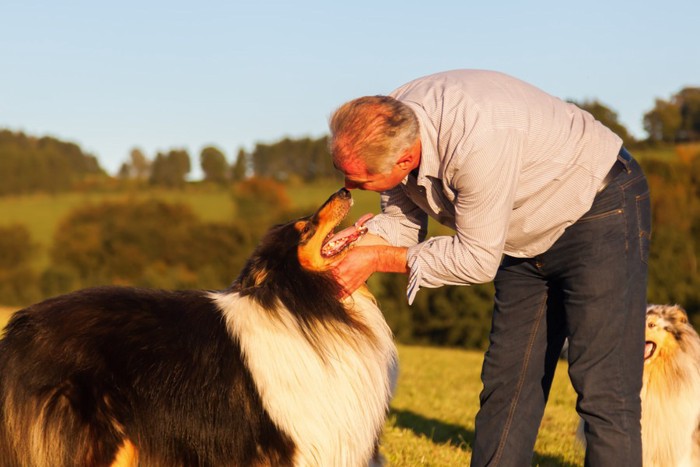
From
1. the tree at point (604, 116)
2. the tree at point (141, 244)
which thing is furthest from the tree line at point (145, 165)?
the tree at point (604, 116)

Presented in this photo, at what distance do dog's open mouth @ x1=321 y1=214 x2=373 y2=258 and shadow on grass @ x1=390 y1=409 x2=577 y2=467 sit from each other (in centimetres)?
293

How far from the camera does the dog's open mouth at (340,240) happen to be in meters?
4.27

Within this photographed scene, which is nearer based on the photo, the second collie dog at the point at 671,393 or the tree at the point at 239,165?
the second collie dog at the point at 671,393

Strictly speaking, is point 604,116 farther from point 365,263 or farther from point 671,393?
point 365,263

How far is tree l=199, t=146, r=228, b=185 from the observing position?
68.3 m

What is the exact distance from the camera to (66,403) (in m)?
4.01

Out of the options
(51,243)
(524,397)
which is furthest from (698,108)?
(51,243)

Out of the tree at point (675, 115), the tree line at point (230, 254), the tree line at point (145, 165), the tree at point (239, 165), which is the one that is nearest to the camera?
the tree line at point (230, 254)

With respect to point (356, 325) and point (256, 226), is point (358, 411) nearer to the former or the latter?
point (356, 325)

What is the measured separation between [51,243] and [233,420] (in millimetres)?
52768

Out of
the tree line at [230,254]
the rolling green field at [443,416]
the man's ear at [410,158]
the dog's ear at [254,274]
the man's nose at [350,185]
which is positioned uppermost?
the man's ear at [410,158]

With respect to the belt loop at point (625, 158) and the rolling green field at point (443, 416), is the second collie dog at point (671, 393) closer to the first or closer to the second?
the rolling green field at point (443, 416)

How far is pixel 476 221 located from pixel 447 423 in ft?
16.1

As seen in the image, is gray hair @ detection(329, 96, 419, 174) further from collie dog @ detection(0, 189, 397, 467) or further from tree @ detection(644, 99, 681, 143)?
tree @ detection(644, 99, 681, 143)
